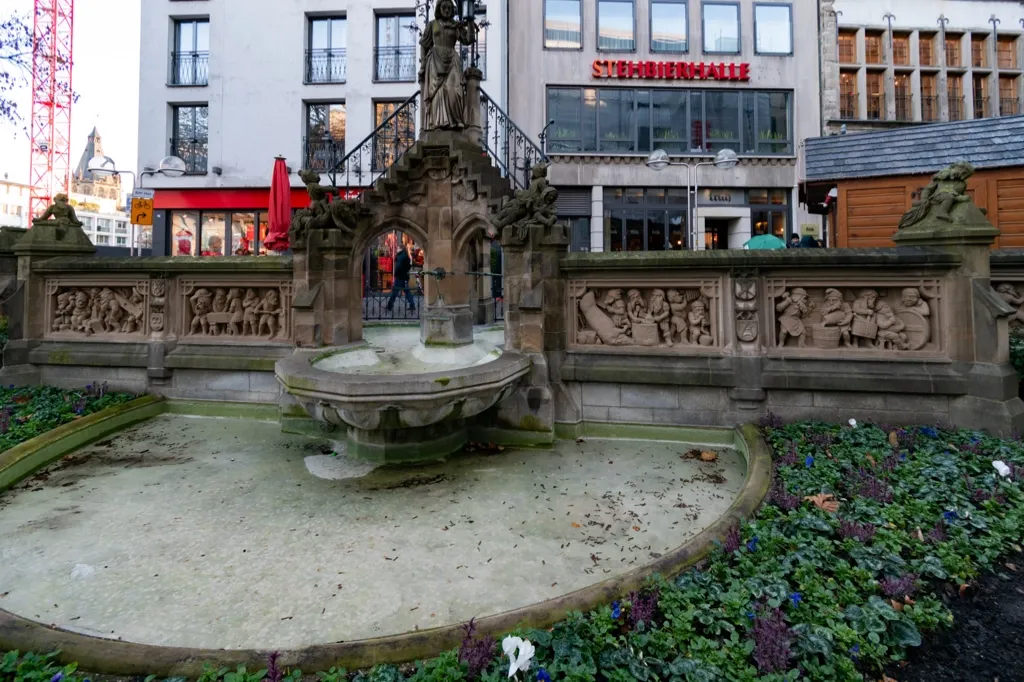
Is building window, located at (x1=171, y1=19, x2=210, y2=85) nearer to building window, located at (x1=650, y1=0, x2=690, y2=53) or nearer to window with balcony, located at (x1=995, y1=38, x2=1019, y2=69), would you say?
building window, located at (x1=650, y1=0, x2=690, y2=53)

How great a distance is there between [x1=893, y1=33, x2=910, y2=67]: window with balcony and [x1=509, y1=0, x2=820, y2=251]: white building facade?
497 cm

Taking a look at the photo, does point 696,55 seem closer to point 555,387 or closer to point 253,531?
point 555,387

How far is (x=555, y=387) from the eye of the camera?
703 cm

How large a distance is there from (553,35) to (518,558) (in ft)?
82.0

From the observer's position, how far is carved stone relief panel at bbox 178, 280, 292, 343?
25.4ft

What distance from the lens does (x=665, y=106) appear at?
24.2m

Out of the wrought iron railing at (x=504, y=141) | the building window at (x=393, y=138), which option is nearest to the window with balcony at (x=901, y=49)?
the wrought iron railing at (x=504, y=141)

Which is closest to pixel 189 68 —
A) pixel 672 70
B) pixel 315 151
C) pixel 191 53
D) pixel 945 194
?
pixel 191 53

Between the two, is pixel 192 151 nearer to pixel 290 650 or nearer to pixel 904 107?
pixel 290 650

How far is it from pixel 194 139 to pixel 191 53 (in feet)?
12.9

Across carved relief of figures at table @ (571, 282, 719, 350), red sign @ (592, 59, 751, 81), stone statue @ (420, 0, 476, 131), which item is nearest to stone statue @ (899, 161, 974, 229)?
carved relief of figures at table @ (571, 282, 719, 350)

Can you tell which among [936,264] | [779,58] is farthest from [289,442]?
[779,58]

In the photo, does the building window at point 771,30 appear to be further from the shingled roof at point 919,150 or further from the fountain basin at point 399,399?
the fountain basin at point 399,399

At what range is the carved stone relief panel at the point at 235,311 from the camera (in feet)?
25.4
